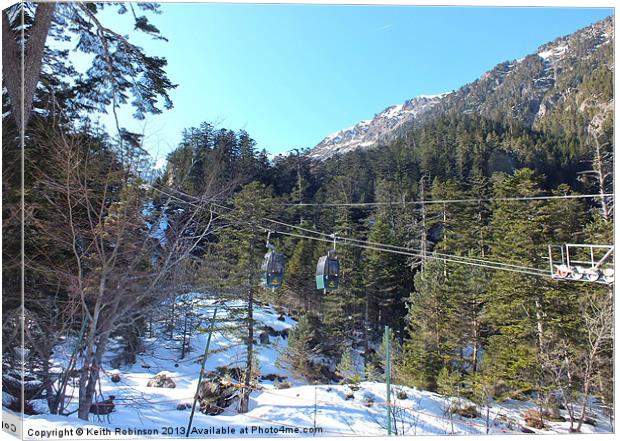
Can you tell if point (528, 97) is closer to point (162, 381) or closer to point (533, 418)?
point (533, 418)

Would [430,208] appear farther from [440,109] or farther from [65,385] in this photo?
[65,385]

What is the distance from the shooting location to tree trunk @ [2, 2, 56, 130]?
3678mm

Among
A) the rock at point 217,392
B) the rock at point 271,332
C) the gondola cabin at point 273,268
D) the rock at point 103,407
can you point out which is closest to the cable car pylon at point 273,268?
the gondola cabin at point 273,268

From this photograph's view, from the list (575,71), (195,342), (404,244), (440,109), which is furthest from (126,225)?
(404,244)

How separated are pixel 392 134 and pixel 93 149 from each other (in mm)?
3981

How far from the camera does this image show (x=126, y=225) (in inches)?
176

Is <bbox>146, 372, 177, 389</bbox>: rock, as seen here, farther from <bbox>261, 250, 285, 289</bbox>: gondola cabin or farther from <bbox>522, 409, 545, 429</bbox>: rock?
<bbox>522, 409, 545, 429</bbox>: rock

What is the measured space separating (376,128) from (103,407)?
15.3ft

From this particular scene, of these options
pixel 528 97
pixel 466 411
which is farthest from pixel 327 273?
pixel 528 97

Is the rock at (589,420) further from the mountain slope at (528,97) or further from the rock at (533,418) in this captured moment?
the mountain slope at (528,97)

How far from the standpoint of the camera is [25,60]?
3754mm

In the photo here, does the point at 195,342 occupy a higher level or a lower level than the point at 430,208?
lower

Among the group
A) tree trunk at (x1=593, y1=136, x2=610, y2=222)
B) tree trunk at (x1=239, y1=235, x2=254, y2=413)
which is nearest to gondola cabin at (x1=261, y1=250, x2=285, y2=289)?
tree trunk at (x1=239, y1=235, x2=254, y2=413)

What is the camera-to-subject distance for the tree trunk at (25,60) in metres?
3.68
